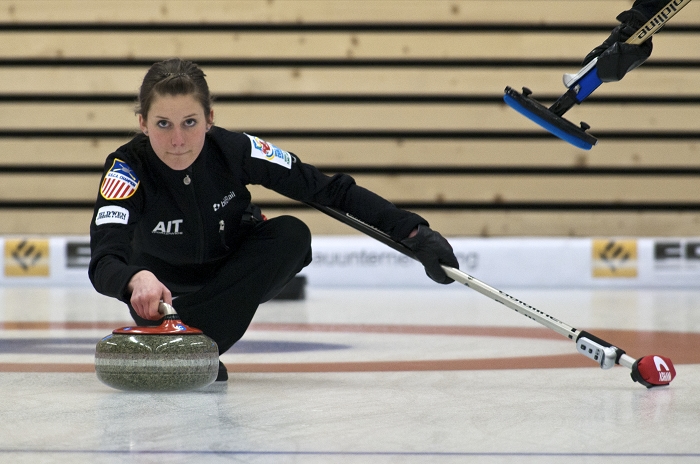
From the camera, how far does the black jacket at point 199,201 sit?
2.10 metres

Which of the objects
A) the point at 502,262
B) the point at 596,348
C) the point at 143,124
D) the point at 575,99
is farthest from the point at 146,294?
the point at 502,262

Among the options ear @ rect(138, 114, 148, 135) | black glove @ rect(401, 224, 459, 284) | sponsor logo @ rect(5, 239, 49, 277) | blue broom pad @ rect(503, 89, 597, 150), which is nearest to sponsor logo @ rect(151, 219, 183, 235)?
ear @ rect(138, 114, 148, 135)

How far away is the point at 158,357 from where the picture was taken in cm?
185

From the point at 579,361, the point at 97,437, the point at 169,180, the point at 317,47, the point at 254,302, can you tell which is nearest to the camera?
the point at 97,437

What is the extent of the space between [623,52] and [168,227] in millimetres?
1284

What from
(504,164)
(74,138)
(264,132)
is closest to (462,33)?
(504,164)

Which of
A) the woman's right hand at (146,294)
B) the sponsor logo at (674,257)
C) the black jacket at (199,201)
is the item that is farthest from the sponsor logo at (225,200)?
the sponsor logo at (674,257)

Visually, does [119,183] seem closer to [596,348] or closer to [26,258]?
[596,348]

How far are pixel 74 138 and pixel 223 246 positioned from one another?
4.84 m

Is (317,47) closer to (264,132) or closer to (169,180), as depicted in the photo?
(264,132)

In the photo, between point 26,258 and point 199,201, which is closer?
point 199,201

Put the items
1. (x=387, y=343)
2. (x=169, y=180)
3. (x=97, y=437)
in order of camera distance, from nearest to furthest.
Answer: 1. (x=97, y=437)
2. (x=169, y=180)
3. (x=387, y=343)

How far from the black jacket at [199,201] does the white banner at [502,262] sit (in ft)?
12.4

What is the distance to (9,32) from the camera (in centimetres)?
671
